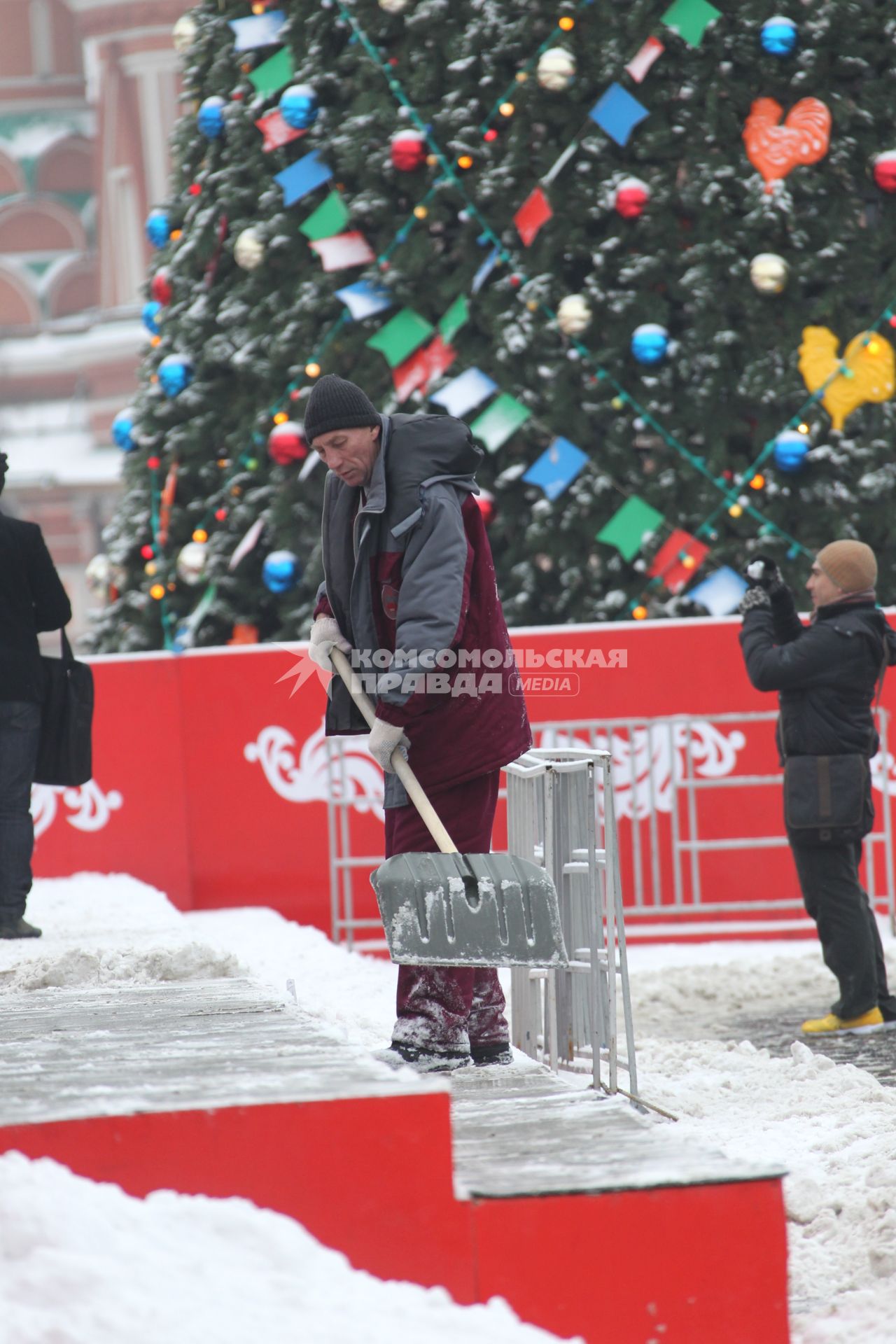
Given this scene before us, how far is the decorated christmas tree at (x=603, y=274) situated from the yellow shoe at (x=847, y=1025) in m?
3.53

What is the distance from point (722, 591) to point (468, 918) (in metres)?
5.78

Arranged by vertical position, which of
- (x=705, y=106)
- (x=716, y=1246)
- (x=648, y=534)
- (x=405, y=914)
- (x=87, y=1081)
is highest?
(x=705, y=106)

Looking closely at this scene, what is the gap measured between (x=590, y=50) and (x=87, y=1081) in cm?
777

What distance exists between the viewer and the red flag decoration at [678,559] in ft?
32.7

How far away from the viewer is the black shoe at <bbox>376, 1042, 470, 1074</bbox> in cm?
468

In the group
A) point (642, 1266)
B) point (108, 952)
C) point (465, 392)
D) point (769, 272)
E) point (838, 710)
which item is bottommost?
point (642, 1266)

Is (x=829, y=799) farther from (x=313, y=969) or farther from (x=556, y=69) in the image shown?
(x=556, y=69)

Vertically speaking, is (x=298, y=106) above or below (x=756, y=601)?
above

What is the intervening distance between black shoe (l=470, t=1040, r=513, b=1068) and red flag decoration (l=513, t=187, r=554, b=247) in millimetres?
6246

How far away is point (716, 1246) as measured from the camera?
133 inches

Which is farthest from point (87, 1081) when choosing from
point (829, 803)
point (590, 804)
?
point (829, 803)

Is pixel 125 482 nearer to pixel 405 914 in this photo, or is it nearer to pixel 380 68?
pixel 380 68

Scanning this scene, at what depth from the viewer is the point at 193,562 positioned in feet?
34.4

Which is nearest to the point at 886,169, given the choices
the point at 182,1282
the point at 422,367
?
the point at 422,367
